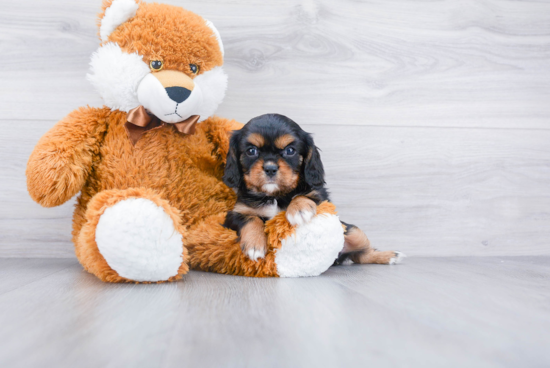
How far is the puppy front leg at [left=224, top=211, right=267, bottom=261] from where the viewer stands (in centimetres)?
132

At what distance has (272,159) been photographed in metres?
1.39

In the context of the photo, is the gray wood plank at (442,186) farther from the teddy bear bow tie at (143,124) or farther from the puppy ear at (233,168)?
the teddy bear bow tie at (143,124)

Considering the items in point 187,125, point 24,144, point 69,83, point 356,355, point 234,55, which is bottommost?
point 356,355

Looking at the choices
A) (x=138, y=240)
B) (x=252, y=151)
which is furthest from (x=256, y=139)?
(x=138, y=240)

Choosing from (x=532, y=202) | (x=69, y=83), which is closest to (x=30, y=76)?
(x=69, y=83)

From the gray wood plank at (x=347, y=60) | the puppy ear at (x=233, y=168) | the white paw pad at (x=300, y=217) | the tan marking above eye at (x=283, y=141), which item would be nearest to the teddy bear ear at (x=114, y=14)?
the gray wood plank at (x=347, y=60)

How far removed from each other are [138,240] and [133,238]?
15 mm

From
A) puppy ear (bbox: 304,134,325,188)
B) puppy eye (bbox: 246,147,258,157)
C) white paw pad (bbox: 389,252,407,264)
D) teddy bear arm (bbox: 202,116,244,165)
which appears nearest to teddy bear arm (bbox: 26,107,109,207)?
teddy bear arm (bbox: 202,116,244,165)

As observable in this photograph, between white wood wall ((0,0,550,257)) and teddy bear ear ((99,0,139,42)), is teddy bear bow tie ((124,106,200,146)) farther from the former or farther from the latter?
white wood wall ((0,0,550,257))

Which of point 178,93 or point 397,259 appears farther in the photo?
A: point 397,259

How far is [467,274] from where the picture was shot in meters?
1.50

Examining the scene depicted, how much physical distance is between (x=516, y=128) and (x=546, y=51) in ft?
1.44

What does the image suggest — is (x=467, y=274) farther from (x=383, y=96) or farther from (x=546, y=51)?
(x=546, y=51)

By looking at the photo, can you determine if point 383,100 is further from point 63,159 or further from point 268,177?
point 63,159
